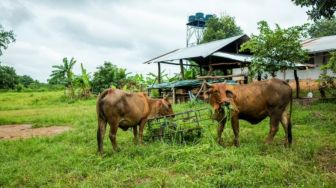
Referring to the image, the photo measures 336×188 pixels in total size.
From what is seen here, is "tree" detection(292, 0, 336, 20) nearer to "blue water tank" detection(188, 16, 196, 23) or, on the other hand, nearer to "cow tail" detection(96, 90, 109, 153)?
"cow tail" detection(96, 90, 109, 153)

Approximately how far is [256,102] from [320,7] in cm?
766

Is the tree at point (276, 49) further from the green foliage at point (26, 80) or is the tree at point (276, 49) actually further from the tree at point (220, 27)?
the green foliage at point (26, 80)

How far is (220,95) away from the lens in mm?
7285

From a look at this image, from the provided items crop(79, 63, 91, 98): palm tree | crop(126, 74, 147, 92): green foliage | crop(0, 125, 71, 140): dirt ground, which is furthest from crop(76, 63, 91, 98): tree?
crop(0, 125, 71, 140): dirt ground

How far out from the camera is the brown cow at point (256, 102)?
24.1 feet

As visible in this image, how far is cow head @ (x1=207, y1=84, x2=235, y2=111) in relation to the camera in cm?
725

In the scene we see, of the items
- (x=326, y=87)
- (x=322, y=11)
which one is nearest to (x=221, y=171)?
(x=322, y=11)

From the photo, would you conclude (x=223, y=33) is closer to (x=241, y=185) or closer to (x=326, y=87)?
(x=326, y=87)

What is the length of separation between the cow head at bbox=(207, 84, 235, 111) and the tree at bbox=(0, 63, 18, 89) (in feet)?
42.8

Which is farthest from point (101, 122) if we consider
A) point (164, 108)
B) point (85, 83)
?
point (85, 83)

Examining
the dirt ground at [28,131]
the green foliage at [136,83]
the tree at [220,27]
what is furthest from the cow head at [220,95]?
the tree at [220,27]

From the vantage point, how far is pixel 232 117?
7367mm

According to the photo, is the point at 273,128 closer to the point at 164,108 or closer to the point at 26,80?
the point at 164,108

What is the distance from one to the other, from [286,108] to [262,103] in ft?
1.84
